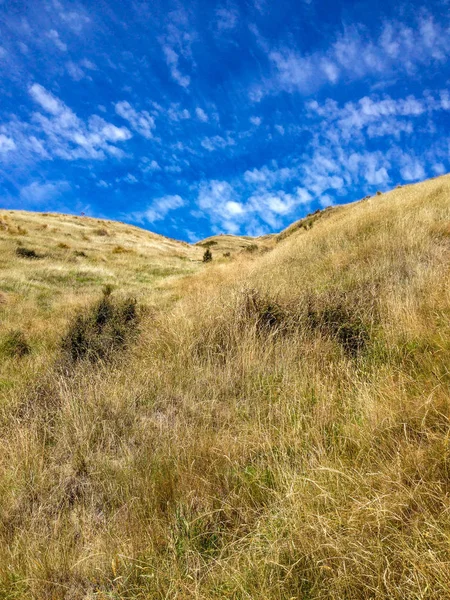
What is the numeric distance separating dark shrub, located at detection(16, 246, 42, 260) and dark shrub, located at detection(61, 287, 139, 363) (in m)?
13.2

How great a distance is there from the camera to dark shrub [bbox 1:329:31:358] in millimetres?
6824

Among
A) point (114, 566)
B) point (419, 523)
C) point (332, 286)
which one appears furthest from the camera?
point (332, 286)

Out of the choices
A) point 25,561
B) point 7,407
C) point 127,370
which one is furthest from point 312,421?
point 7,407

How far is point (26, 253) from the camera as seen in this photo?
1905cm

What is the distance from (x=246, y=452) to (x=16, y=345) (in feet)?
21.5

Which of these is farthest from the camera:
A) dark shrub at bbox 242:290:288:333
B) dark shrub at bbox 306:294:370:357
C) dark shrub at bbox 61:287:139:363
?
dark shrub at bbox 61:287:139:363

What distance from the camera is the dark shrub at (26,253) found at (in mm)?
18692

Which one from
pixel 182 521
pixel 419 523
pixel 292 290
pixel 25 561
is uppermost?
pixel 292 290

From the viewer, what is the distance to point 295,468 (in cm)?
232

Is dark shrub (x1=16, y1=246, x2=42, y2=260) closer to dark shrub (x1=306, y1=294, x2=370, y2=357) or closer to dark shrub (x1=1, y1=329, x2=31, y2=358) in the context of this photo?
dark shrub (x1=1, y1=329, x2=31, y2=358)

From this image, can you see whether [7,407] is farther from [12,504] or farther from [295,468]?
[295,468]

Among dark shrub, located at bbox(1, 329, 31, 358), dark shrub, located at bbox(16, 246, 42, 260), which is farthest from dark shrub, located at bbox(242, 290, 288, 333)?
dark shrub, located at bbox(16, 246, 42, 260)

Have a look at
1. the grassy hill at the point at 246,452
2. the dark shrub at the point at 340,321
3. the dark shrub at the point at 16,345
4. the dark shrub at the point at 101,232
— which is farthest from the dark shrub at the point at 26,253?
the dark shrub at the point at 340,321

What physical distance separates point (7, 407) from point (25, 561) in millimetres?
2613
